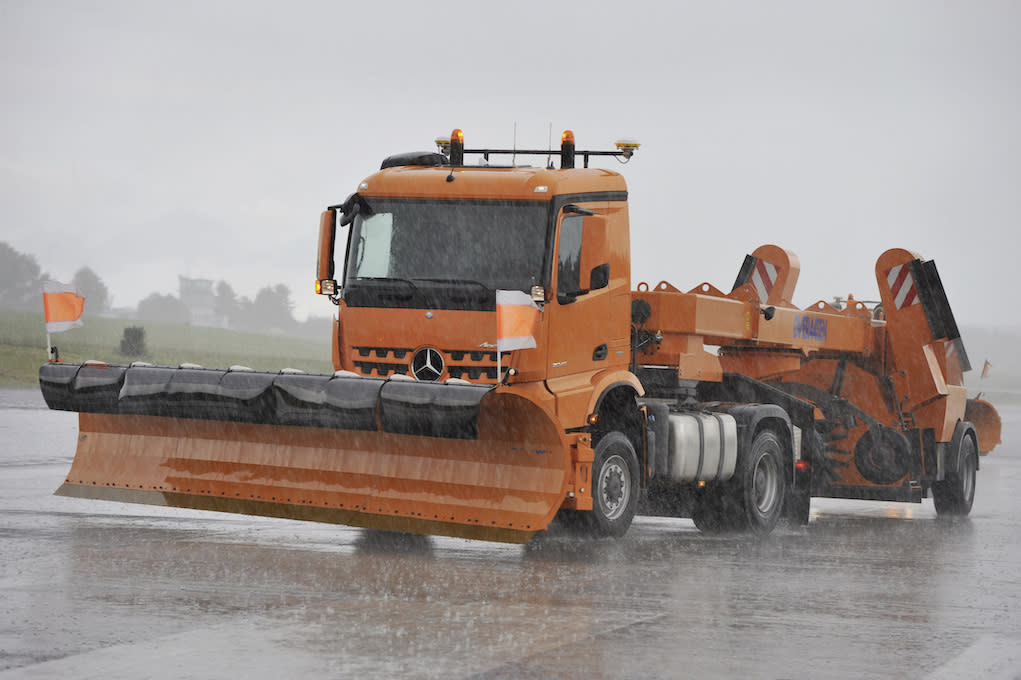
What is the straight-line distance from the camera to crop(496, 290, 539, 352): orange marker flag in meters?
10.8

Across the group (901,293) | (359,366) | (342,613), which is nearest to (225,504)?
(359,366)

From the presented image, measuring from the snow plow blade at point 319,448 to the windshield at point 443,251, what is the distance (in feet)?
3.52

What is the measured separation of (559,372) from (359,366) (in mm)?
1759

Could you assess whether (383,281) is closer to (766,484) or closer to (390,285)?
(390,285)

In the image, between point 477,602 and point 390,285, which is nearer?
point 477,602

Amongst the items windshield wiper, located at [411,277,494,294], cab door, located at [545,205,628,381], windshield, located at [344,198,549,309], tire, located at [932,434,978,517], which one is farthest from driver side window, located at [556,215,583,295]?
tire, located at [932,434,978,517]

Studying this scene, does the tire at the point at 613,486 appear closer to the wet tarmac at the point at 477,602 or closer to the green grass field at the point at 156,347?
the wet tarmac at the point at 477,602

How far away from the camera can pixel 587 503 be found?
11188 mm

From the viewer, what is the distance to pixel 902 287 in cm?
1684

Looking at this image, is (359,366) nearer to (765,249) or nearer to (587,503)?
(587,503)

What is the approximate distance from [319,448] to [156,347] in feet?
259

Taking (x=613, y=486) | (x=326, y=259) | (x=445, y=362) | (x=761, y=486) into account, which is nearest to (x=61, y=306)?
(x=326, y=259)

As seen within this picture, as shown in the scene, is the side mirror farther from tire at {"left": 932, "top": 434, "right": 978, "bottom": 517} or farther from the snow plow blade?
tire at {"left": 932, "top": 434, "right": 978, "bottom": 517}

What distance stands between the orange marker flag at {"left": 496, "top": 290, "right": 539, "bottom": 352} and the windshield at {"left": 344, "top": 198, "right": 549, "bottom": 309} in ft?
2.04
